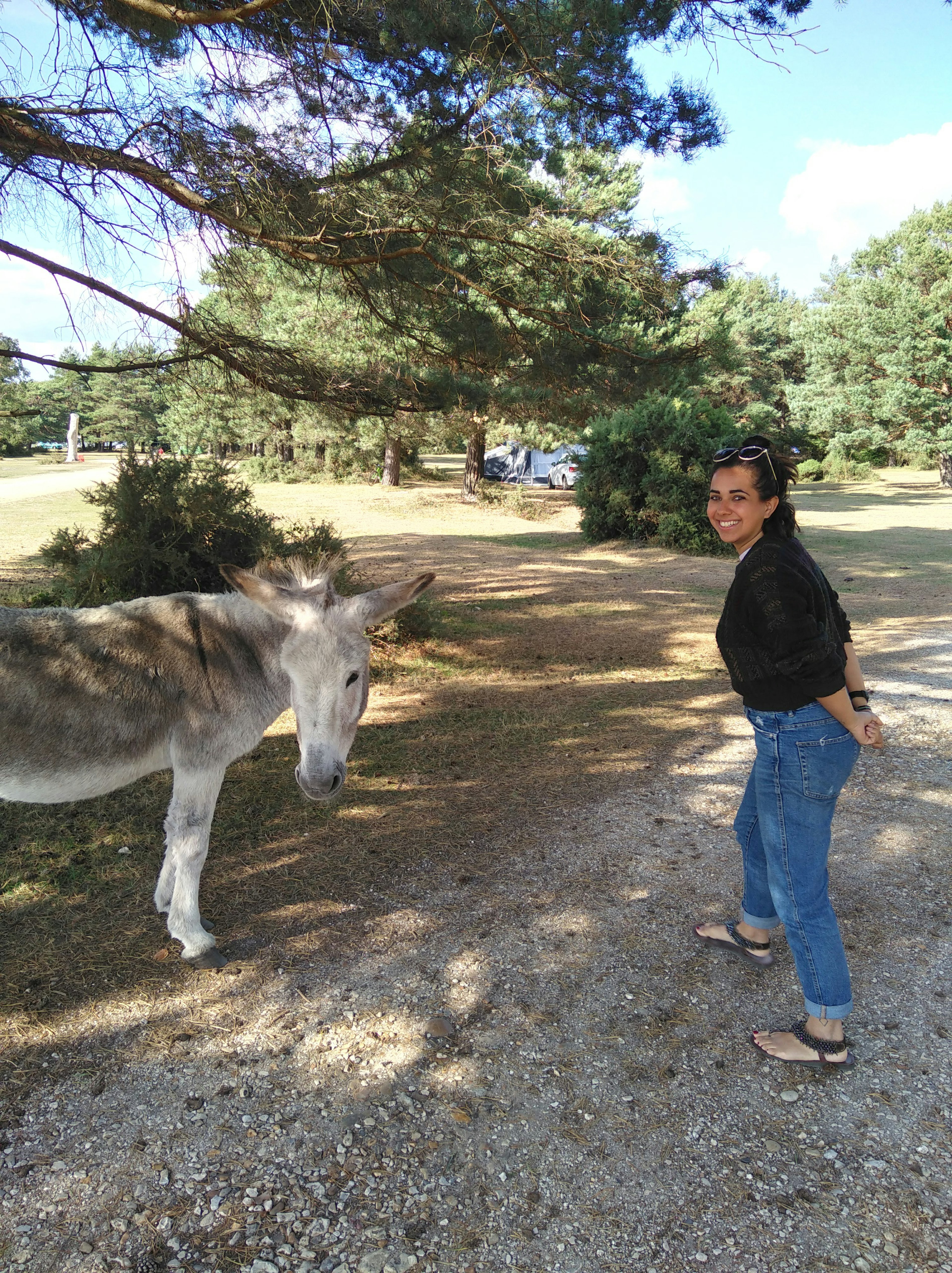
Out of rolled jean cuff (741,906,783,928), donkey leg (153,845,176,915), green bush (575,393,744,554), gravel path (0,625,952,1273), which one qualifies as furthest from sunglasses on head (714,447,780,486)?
green bush (575,393,744,554)

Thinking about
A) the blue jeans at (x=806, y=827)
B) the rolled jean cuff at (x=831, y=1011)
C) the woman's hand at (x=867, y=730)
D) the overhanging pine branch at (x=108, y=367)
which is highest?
the overhanging pine branch at (x=108, y=367)

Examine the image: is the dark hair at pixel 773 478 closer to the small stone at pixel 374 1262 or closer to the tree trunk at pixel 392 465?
the small stone at pixel 374 1262

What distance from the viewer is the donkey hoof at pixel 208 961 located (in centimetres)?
375

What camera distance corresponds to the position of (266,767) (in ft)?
20.5

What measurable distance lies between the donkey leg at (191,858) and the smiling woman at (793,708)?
262 centimetres

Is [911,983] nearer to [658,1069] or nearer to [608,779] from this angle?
[658,1069]

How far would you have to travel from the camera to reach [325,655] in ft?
10.9

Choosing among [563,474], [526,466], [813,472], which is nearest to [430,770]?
[563,474]

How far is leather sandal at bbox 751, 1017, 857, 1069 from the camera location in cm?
314

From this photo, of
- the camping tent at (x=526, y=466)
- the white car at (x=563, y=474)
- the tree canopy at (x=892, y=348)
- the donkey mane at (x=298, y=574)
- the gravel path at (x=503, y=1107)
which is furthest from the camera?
the camping tent at (x=526, y=466)

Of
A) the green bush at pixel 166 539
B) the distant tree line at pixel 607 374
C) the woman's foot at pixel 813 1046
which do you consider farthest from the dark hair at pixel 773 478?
the green bush at pixel 166 539

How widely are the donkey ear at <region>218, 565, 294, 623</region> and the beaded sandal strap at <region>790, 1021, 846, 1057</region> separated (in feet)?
9.63

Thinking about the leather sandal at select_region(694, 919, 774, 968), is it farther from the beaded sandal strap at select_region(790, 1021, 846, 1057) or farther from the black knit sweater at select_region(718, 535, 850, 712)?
the black knit sweater at select_region(718, 535, 850, 712)

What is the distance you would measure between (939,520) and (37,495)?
99.3 ft
